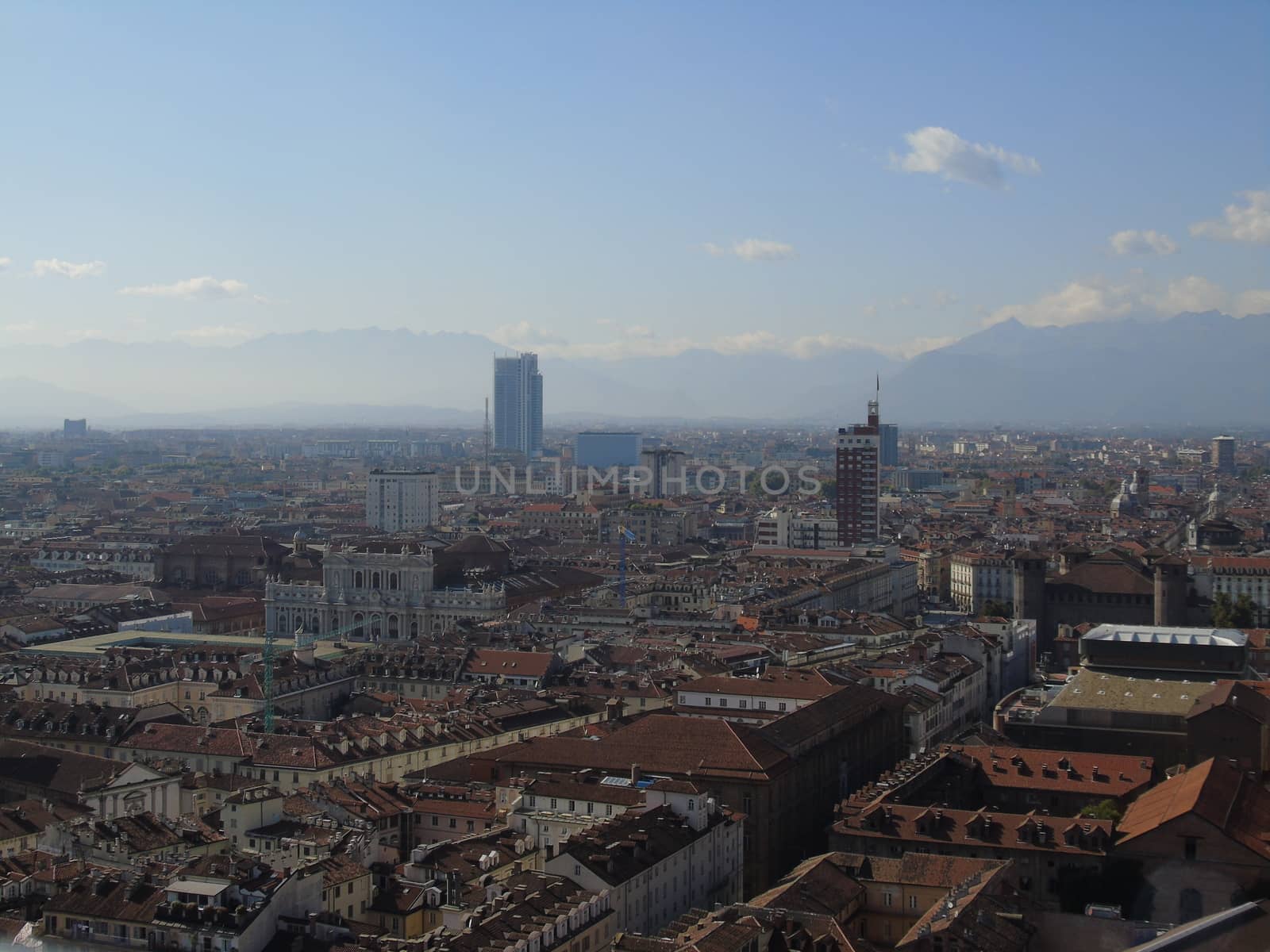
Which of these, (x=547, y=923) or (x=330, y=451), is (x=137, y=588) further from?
(x=330, y=451)

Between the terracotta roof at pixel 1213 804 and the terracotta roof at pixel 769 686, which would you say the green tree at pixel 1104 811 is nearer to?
the terracotta roof at pixel 1213 804

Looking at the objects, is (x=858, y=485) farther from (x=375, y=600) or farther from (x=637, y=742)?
(x=637, y=742)

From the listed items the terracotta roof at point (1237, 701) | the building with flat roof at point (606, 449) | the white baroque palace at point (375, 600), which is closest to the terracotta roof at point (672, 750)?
the terracotta roof at point (1237, 701)

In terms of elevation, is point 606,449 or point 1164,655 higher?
point 606,449

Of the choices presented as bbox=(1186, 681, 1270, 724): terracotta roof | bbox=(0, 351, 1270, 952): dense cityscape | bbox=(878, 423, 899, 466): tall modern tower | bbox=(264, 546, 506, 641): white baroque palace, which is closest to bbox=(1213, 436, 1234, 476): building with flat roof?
bbox=(878, 423, 899, 466): tall modern tower

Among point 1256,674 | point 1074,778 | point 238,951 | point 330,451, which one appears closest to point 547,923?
point 238,951

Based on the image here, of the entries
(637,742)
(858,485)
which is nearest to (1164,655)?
(637,742)

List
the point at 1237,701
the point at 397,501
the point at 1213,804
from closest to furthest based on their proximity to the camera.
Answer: the point at 1213,804, the point at 1237,701, the point at 397,501
